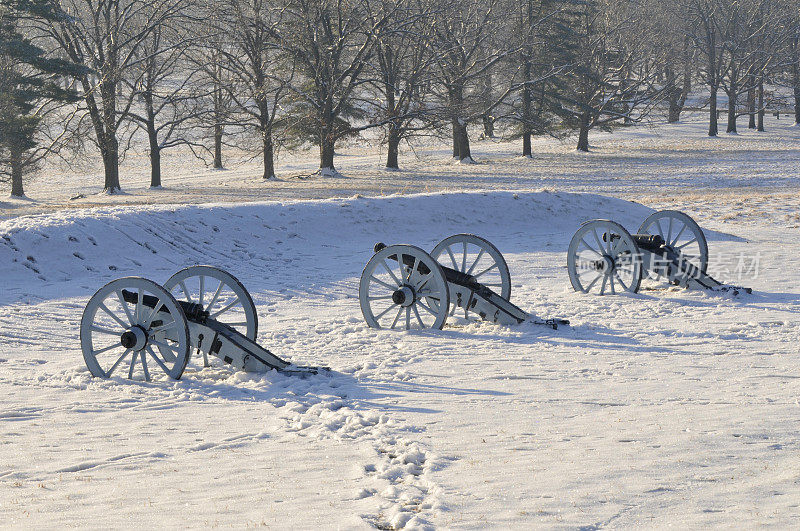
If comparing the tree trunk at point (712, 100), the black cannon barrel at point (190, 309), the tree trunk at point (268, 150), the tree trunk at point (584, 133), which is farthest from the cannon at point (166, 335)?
the tree trunk at point (712, 100)

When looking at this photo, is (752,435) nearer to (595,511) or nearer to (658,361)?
(595,511)

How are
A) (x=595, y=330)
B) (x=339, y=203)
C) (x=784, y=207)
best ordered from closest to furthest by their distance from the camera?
(x=595, y=330) → (x=339, y=203) → (x=784, y=207)

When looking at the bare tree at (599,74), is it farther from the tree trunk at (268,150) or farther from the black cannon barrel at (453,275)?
the black cannon barrel at (453,275)

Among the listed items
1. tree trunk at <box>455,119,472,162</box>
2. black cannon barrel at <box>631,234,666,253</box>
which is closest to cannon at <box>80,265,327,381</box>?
black cannon barrel at <box>631,234,666,253</box>

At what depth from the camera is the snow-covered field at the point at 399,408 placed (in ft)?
14.6

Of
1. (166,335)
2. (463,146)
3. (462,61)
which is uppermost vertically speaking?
(462,61)

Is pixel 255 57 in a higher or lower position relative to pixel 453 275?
higher

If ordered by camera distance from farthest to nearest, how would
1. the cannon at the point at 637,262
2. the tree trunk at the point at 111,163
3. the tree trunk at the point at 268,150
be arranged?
the tree trunk at the point at 268,150 → the tree trunk at the point at 111,163 → the cannon at the point at 637,262

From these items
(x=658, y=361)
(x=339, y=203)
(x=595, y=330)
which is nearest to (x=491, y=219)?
(x=339, y=203)

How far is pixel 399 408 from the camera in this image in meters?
6.28

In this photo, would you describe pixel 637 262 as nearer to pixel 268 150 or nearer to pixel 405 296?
pixel 405 296

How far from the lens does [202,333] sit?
287 inches

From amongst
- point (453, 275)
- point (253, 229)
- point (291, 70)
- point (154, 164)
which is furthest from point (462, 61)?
point (453, 275)

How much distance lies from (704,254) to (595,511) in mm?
7709
